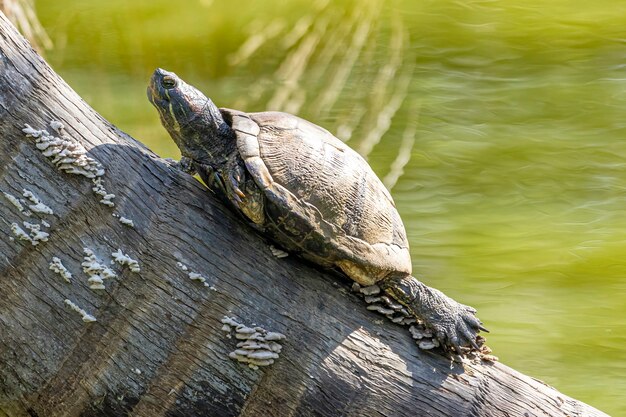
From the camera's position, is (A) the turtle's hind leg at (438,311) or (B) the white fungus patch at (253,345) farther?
(A) the turtle's hind leg at (438,311)

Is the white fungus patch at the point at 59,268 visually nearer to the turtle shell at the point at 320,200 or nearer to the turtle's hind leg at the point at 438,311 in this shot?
the turtle shell at the point at 320,200

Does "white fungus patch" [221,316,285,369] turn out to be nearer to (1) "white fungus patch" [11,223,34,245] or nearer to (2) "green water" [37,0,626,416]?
(1) "white fungus patch" [11,223,34,245]

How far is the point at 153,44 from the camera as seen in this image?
13.3ft

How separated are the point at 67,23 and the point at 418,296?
3085 millimetres

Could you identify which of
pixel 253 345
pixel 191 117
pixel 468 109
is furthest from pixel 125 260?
pixel 468 109

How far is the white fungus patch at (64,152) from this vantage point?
1492 millimetres

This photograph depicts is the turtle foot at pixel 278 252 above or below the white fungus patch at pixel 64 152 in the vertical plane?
above

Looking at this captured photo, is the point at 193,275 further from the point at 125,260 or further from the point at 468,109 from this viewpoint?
the point at 468,109

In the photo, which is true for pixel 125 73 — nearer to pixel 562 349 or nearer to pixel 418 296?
pixel 562 349

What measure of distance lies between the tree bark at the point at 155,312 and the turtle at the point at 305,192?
58 millimetres

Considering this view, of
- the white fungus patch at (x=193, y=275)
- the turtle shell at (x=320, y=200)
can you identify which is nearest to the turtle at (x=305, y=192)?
the turtle shell at (x=320, y=200)

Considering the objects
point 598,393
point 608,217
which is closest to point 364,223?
point 598,393

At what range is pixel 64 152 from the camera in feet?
4.91

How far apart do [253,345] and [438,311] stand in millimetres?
390
